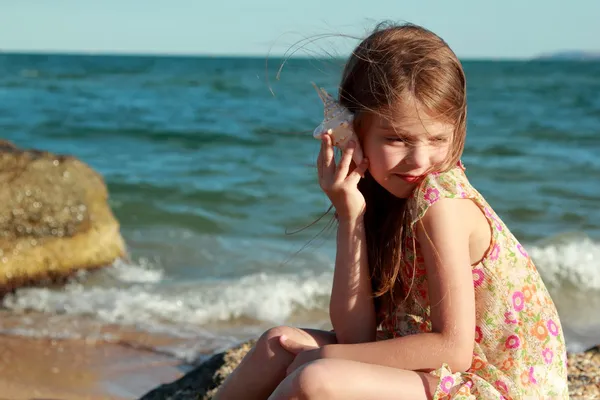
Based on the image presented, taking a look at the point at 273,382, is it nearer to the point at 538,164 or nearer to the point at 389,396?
the point at 389,396

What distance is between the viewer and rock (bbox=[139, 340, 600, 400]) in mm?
3514

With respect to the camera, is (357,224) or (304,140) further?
(304,140)

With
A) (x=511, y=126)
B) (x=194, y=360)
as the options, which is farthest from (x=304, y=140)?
(x=194, y=360)

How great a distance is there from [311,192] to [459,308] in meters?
7.90

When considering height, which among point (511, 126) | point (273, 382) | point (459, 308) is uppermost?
point (459, 308)

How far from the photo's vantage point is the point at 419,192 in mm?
2418

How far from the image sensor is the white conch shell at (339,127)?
8.45 feet

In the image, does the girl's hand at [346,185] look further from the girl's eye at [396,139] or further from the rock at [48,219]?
the rock at [48,219]

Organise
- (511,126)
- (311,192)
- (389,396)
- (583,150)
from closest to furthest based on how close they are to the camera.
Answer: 1. (389,396)
2. (311,192)
3. (583,150)
4. (511,126)

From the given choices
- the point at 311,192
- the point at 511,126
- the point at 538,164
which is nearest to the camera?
the point at 311,192

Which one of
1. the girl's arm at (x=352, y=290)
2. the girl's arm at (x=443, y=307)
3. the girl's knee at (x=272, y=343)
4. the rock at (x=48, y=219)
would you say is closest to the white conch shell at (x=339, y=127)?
the girl's arm at (x=352, y=290)

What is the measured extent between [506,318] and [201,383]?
5.42 feet

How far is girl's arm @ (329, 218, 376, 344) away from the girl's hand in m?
0.03

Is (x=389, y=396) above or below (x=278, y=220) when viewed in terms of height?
above
